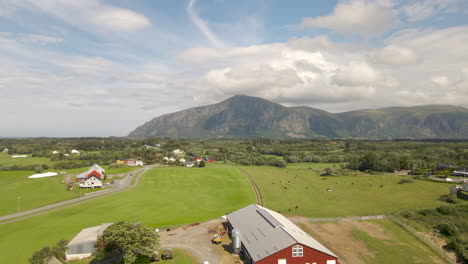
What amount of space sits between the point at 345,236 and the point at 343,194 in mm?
39320

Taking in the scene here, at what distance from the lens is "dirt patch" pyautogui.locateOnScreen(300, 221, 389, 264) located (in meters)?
45.9

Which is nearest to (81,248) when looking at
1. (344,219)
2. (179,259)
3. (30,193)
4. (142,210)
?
(179,259)

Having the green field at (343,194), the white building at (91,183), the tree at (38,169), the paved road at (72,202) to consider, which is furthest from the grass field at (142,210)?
the tree at (38,169)

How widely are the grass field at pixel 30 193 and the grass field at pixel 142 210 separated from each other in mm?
13801

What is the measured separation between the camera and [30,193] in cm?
9044

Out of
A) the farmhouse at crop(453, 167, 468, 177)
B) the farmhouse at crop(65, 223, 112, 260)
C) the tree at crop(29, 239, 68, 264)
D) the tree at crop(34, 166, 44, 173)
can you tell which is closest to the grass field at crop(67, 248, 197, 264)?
the farmhouse at crop(65, 223, 112, 260)

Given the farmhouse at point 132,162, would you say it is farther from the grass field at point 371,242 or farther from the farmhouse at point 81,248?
the grass field at point 371,242

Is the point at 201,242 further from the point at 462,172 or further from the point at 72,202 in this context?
the point at 462,172

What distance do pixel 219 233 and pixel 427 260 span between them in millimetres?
37280

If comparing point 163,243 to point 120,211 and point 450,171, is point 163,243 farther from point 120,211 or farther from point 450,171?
point 450,171

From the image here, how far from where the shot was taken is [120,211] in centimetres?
7012

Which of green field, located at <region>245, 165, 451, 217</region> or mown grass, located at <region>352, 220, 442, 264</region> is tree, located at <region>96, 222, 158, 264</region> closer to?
mown grass, located at <region>352, 220, 442, 264</region>

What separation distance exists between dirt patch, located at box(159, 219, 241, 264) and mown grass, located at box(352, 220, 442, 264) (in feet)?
78.6

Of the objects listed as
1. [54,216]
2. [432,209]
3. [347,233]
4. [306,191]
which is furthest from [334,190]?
[54,216]
